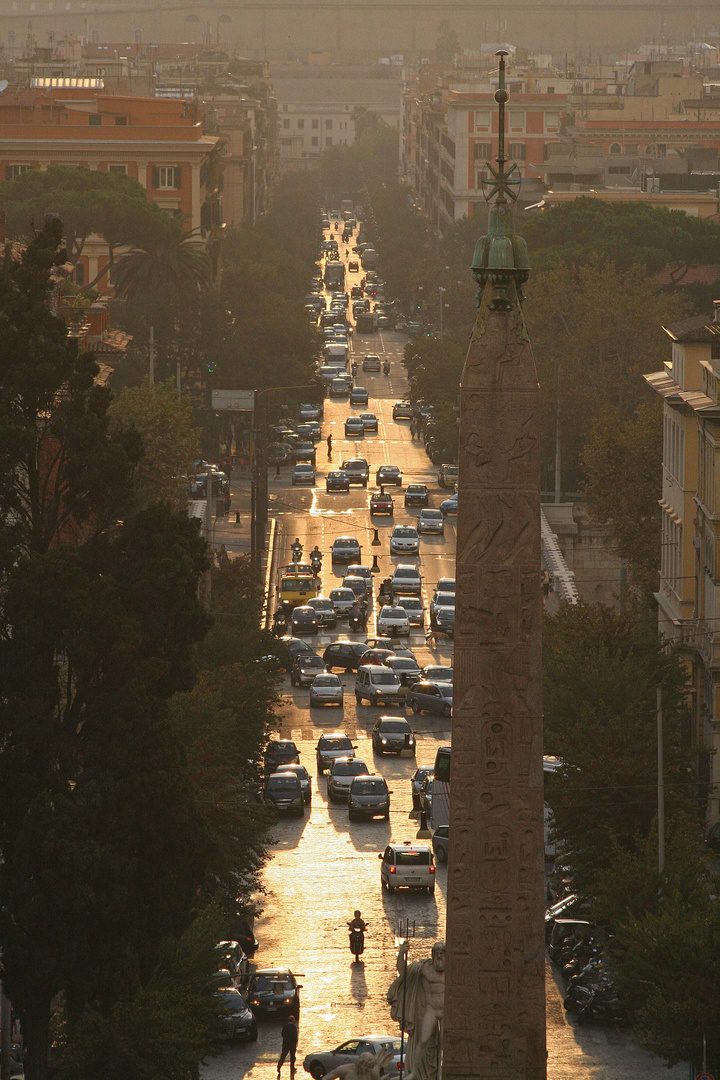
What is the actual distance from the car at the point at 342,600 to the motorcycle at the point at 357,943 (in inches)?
1431

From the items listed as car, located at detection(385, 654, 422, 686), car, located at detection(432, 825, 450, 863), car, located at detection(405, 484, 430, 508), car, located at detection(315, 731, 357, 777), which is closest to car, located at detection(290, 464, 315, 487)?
car, located at detection(405, 484, 430, 508)

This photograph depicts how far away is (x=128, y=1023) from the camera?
30578 mm

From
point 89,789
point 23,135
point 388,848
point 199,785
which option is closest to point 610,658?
point 388,848

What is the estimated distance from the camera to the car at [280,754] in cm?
5834

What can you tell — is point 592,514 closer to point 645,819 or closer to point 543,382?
point 543,382

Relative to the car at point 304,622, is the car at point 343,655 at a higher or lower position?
higher

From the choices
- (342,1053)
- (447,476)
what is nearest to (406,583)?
(447,476)

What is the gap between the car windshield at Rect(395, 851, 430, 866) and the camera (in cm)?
4828

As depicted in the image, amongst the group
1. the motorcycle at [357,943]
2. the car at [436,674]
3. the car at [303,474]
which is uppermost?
the motorcycle at [357,943]

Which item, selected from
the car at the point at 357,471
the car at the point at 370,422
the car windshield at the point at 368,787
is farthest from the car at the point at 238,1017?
the car at the point at 370,422

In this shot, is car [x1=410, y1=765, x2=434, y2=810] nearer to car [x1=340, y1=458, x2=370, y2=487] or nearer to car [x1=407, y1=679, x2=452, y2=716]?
car [x1=407, y1=679, x2=452, y2=716]

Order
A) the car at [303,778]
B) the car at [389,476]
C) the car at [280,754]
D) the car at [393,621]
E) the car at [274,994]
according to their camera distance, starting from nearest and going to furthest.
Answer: the car at [274,994] → the car at [303,778] → the car at [280,754] → the car at [393,621] → the car at [389,476]

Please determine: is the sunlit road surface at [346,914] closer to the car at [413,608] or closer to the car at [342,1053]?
the car at [413,608]

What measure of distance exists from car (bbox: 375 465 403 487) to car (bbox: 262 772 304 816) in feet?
157
